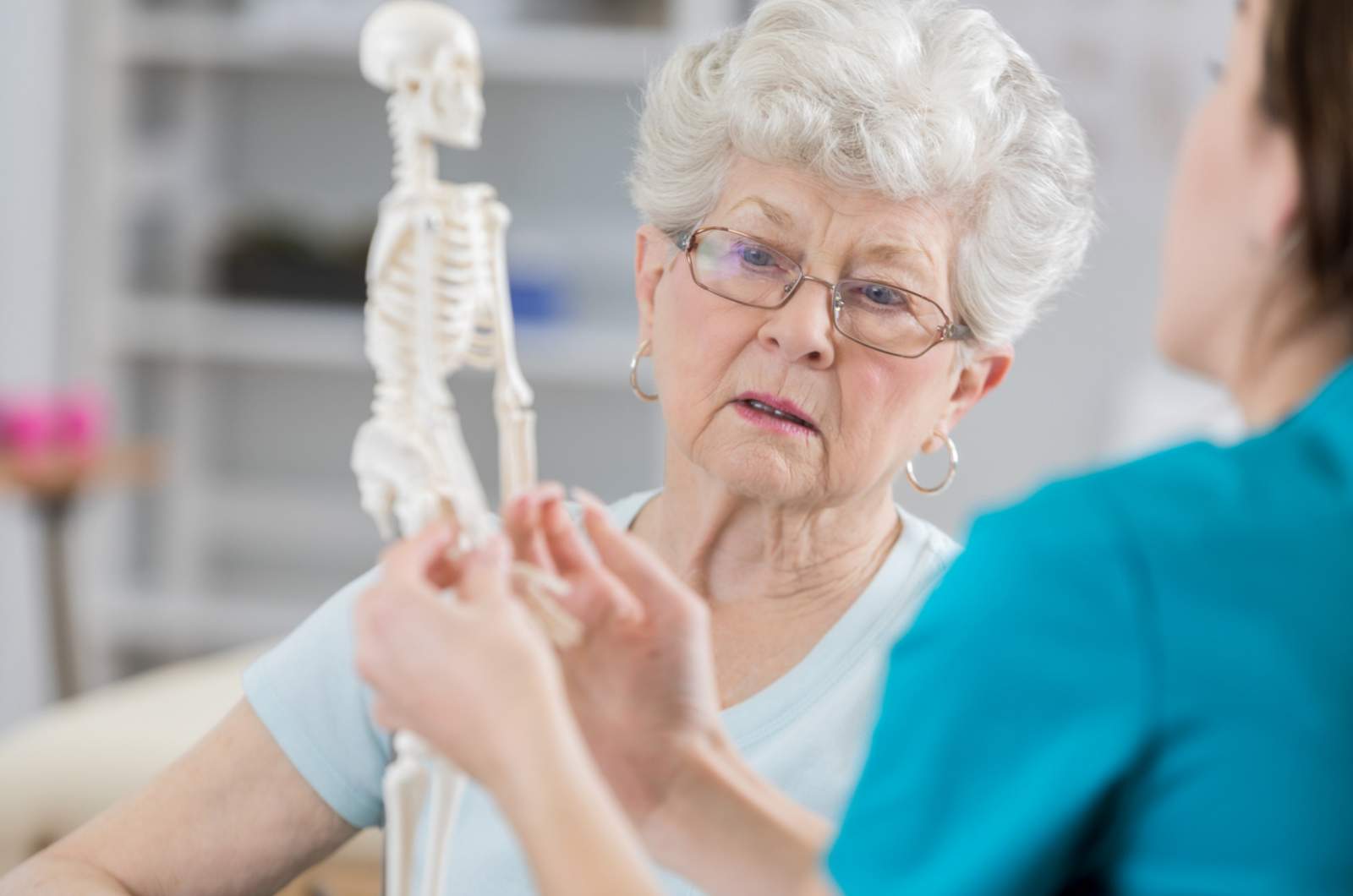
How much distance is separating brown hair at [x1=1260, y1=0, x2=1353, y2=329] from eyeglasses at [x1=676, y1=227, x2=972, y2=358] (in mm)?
544

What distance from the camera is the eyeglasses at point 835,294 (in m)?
1.25

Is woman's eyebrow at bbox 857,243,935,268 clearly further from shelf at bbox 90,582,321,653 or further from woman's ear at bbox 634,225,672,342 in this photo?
shelf at bbox 90,582,321,653

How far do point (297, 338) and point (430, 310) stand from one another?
2917 millimetres

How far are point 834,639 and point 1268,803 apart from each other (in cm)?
64

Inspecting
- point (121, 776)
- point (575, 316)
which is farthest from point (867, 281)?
point (575, 316)

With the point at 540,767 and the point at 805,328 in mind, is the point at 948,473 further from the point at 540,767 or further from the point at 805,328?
the point at 540,767

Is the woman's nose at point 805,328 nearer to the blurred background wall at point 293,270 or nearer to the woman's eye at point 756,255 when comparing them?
the woman's eye at point 756,255

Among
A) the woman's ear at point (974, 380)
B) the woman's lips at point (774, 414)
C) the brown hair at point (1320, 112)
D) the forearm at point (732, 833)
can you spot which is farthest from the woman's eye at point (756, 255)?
the brown hair at point (1320, 112)

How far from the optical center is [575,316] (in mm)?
3750

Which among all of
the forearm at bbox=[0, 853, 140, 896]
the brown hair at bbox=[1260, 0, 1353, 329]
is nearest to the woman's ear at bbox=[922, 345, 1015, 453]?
the brown hair at bbox=[1260, 0, 1353, 329]

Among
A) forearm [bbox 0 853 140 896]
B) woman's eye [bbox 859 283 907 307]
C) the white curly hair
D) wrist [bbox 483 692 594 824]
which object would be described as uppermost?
the white curly hair

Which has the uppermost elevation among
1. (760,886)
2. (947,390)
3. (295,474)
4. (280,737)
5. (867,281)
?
(867,281)

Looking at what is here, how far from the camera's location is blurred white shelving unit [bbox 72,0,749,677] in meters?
3.64

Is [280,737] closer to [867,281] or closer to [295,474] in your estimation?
[867,281]
